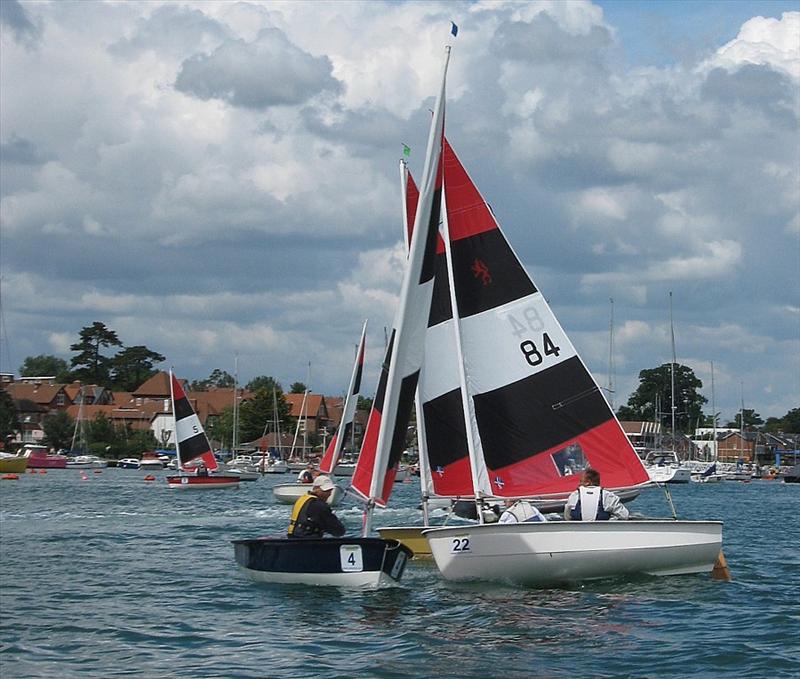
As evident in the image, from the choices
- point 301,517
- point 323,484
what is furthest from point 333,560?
point 323,484

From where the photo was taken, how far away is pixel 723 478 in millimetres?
108000

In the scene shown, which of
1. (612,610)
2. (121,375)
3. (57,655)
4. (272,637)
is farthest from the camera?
(121,375)

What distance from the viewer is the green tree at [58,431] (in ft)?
456

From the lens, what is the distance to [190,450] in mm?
64125

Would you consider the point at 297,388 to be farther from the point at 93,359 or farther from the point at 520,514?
the point at 520,514

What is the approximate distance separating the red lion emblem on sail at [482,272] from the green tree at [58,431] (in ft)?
404

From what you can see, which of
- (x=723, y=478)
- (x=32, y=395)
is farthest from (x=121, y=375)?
(x=723, y=478)

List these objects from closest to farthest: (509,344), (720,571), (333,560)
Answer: (333,560), (720,571), (509,344)

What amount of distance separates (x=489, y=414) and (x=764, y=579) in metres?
5.74

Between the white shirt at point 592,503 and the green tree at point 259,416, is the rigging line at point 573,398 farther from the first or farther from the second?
the green tree at point 259,416

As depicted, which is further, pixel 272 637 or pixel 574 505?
pixel 574 505

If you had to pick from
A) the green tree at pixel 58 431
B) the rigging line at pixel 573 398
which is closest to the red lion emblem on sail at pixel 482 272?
the rigging line at pixel 573 398

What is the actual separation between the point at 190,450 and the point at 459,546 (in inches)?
1841

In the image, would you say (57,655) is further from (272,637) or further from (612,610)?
(612,610)
